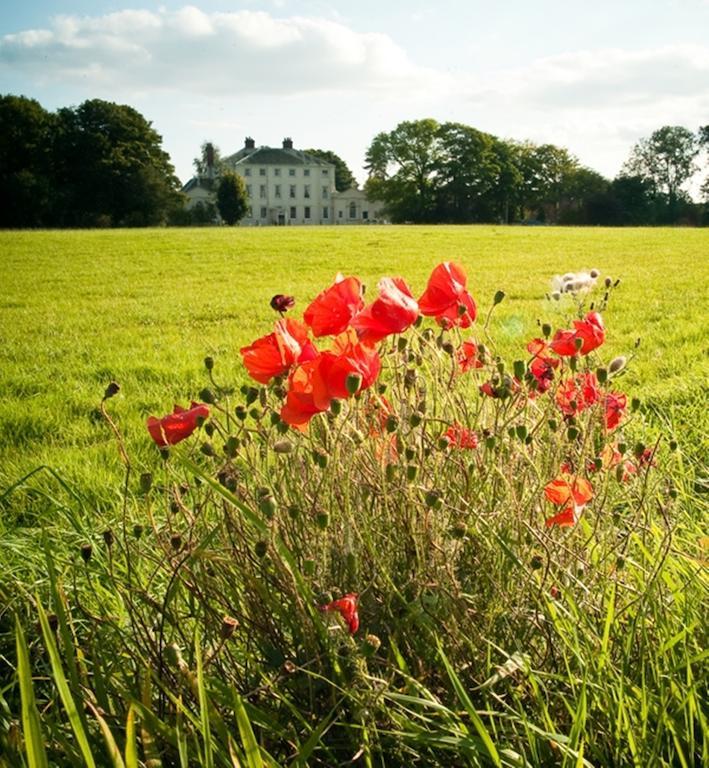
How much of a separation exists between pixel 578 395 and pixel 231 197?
56.1 metres

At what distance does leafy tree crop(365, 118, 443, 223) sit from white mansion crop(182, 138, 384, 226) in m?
6.03

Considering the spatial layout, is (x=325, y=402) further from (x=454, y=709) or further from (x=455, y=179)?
(x=455, y=179)

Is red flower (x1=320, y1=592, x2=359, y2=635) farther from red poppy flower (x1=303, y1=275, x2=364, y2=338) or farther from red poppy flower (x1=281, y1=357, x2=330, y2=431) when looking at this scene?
red poppy flower (x1=303, y1=275, x2=364, y2=338)

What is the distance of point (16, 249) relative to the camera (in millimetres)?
19547

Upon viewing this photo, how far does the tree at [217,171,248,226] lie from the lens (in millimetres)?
55000

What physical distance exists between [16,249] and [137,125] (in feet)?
Answer: 130

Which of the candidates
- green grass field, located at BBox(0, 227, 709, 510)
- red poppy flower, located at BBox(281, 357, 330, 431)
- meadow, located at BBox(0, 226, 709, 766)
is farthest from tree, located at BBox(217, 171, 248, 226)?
red poppy flower, located at BBox(281, 357, 330, 431)

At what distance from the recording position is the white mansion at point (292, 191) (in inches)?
3314

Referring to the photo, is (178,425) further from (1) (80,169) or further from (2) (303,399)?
(1) (80,169)

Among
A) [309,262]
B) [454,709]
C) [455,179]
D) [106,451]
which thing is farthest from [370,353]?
[455,179]

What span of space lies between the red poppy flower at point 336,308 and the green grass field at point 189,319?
5.94 ft

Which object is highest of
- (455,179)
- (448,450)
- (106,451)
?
(455,179)

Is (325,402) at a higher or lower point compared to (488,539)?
higher

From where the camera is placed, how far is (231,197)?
181ft
